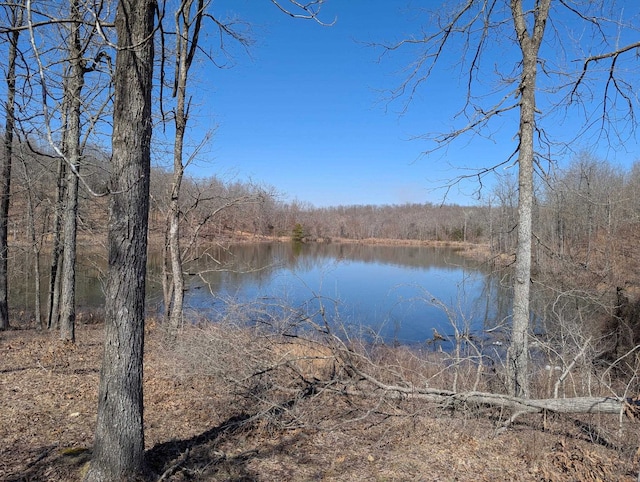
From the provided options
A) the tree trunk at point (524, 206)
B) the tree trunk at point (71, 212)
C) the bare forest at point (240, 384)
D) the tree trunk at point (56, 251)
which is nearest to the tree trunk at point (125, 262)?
the bare forest at point (240, 384)

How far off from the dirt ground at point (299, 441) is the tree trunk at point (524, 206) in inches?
22.9

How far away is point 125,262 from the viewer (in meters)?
2.80

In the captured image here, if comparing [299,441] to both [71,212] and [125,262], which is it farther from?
[71,212]

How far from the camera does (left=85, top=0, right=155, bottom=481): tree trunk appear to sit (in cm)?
279

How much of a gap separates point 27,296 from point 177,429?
15.0m

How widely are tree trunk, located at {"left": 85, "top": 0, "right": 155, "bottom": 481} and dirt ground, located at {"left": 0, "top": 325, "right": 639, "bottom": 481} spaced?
15.2 inches

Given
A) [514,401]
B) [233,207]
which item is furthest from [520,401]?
[233,207]

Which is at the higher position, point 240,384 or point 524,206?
point 524,206

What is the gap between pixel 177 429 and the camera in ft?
13.4

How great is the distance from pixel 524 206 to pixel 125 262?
4453 millimetres

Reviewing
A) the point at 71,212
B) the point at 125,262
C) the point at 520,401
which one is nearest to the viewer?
the point at 125,262

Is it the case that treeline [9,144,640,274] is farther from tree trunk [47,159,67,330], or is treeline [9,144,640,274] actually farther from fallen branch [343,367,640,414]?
fallen branch [343,367,640,414]

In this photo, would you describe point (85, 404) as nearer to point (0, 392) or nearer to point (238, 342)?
point (0, 392)

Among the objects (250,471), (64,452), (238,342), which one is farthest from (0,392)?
(250,471)
